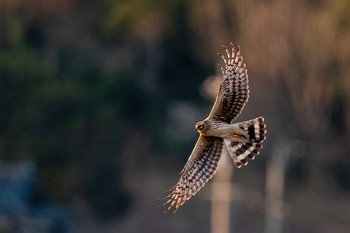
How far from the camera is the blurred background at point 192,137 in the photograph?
44656 mm

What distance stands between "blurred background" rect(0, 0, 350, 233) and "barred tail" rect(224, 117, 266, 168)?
2467cm

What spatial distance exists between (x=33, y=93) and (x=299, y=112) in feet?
25.8

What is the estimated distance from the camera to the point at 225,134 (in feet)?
55.4

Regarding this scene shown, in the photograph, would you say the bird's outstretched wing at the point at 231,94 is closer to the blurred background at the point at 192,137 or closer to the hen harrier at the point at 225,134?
the hen harrier at the point at 225,134

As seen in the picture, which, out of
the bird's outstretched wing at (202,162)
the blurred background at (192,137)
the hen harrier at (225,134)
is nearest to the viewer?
the hen harrier at (225,134)

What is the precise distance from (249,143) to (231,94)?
1.98 ft

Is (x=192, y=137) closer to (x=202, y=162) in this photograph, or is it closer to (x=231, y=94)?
(x=202, y=162)

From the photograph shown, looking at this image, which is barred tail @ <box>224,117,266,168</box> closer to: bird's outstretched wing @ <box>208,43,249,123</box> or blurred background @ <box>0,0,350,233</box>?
bird's outstretched wing @ <box>208,43,249,123</box>

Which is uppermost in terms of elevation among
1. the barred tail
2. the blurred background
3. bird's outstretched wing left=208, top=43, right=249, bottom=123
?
the blurred background

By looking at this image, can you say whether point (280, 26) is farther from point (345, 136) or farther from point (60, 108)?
point (60, 108)

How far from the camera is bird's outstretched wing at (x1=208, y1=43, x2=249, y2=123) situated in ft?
55.9

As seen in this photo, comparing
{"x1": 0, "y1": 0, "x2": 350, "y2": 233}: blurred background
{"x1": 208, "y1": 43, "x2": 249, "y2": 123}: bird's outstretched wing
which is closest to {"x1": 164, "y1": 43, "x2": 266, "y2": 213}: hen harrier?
{"x1": 208, "y1": 43, "x2": 249, "y2": 123}: bird's outstretched wing

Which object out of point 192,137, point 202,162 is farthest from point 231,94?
point 192,137

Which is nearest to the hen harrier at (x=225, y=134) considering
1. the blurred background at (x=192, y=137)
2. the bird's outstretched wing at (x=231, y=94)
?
the bird's outstretched wing at (x=231, y=94)
